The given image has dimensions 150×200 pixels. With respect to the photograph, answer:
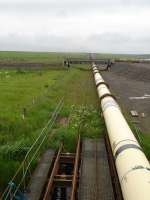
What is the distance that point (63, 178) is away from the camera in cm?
1499

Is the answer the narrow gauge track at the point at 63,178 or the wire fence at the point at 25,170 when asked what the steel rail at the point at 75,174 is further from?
the wire fence at the point at 25,170

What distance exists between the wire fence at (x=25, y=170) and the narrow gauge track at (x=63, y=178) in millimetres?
Result: 936

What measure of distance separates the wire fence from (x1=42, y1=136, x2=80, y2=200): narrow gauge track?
36.9 inches

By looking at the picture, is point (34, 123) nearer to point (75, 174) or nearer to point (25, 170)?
point (25, 170)

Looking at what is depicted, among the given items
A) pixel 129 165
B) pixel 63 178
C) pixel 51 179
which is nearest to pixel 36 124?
pixel 63 178

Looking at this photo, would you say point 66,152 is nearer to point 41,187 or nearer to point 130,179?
point 41,187

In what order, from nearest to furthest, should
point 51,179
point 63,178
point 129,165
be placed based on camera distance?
A: point 129,165 → point 51,179 → point 63,178

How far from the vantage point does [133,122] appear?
24.9 m

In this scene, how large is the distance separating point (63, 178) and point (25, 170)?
1735mm

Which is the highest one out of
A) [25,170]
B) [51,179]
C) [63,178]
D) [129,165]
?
[25,170]

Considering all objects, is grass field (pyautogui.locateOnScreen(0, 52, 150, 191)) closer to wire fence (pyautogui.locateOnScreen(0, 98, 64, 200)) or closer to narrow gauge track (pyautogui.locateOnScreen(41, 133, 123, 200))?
wire fence (pyautogui.locateOnScreen(0, 98, 64, 200))

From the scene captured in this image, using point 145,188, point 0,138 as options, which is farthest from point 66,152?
point 145,188

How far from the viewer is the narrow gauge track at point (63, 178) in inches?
537

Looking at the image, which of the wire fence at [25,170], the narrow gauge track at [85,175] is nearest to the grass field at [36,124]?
the wire fence at [25,170]
